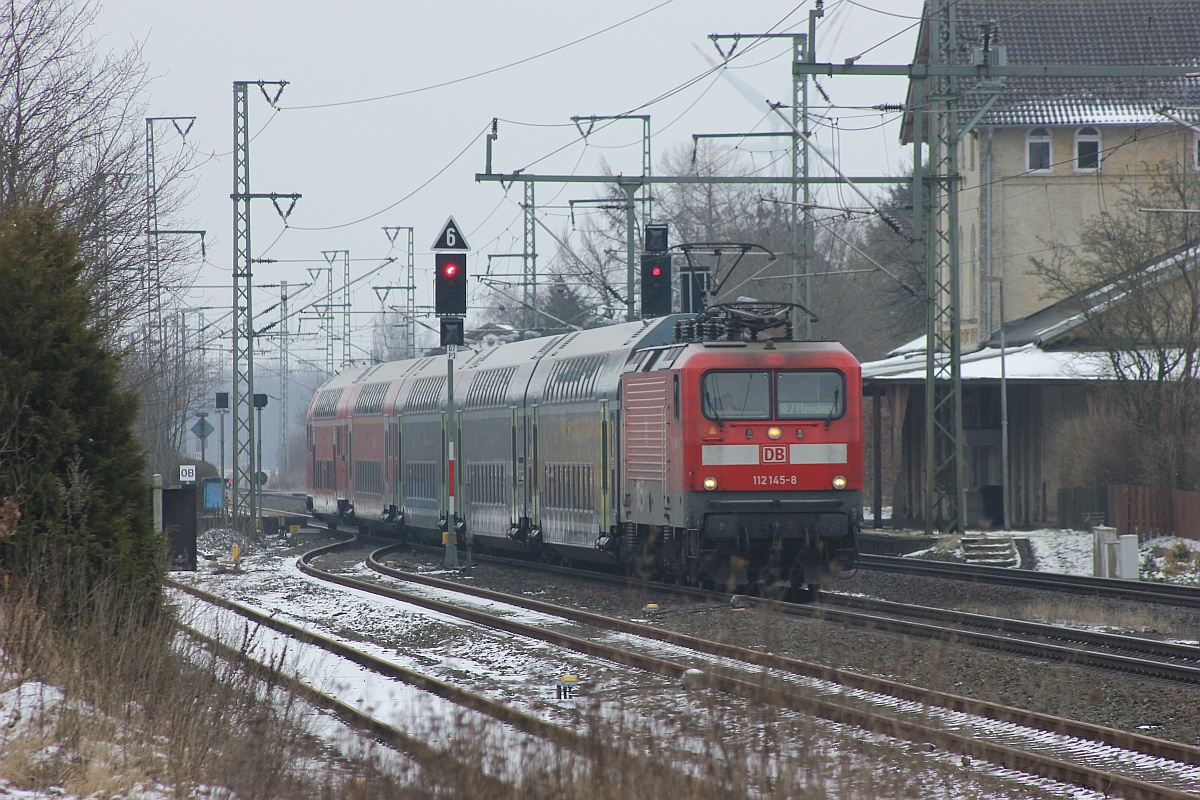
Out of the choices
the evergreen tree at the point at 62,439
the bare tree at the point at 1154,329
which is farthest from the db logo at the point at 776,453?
the bare tree at the point at 1154,329

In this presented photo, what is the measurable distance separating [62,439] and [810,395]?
9.70m

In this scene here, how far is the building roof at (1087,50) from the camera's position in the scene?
44.5m

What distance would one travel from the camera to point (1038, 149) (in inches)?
1813

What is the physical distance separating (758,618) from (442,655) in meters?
3.76

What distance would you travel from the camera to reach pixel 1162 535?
27766 millimetres

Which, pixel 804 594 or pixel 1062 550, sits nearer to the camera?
pixel 804 594

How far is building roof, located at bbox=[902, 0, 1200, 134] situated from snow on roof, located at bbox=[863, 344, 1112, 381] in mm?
9199

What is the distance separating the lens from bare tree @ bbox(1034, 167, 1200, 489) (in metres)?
28.6

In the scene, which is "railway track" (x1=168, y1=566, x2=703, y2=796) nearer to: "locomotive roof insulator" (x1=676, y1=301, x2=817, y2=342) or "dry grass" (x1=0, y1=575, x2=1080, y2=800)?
"dry grass" (x1=0, y1=575, x2=1080, y2=800)

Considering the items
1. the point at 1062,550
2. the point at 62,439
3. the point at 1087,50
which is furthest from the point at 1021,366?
the point at 62,439

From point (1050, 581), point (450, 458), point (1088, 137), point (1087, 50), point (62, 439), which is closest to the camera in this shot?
point (62, 439)

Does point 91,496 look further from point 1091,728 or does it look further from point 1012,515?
point 1012,515

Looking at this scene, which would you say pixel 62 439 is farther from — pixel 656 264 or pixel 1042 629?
pixel 656 264

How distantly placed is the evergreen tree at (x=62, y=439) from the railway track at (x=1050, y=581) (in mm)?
10434
